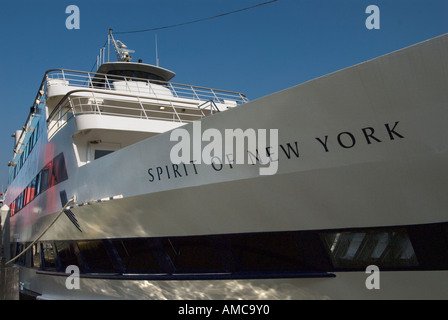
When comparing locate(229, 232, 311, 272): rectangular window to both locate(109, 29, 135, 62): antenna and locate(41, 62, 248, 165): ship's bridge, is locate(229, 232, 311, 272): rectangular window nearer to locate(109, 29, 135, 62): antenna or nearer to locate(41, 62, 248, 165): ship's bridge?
locate(41, 62, 248, 165): ship's bridge

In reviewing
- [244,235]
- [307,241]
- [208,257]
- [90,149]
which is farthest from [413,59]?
[90,149]

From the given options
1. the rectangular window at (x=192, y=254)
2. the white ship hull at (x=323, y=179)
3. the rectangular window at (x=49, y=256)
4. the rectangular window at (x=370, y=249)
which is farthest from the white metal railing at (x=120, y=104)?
the rectangular window at (x=370, y=249)

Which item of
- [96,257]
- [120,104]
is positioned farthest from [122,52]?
[96,257]

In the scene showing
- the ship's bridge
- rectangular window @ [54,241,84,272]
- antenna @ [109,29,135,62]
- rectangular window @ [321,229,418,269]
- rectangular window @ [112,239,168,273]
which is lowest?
rectangular window @ [321,229,418,269]

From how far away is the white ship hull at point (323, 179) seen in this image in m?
3.97

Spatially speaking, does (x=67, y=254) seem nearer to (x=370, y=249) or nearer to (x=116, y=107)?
(x=116, y=107)

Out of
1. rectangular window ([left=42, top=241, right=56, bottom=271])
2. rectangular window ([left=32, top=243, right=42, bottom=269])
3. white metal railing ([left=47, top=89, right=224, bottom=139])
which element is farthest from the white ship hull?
rectangular window ([left=32, top=243, right=42, bottom=269])

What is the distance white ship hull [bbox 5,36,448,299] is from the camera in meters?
3.97

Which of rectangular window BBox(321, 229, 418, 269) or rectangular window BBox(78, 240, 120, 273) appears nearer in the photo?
rectangular window BBox(321, 229, 418, 269)

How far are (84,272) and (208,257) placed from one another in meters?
3.04

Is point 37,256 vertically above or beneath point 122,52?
beneath

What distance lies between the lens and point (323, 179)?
4508 millimetres

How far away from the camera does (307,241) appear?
4867 millimetres

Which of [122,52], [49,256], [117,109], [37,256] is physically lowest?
[49,256]
